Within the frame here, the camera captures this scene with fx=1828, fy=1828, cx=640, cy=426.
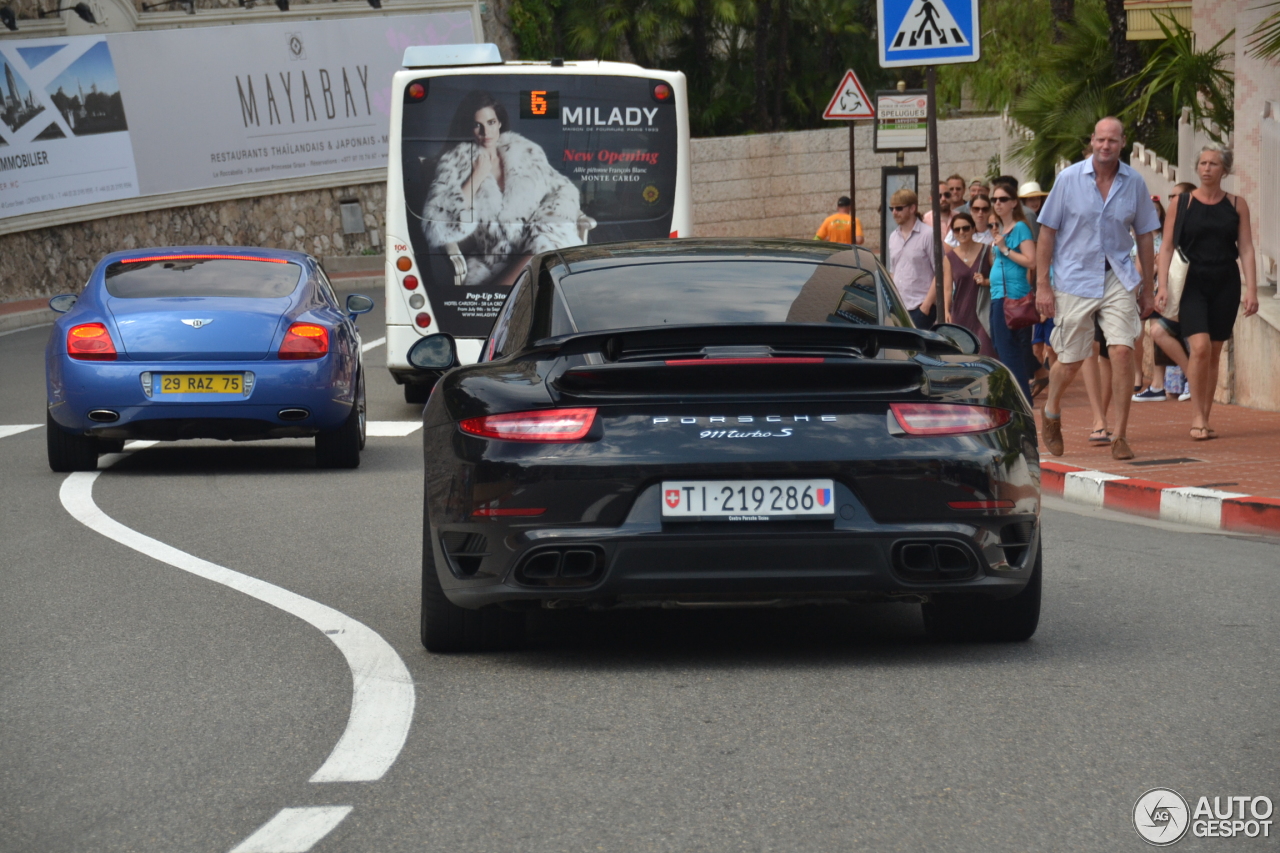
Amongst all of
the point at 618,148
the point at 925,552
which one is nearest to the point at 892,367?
the point at 925,552

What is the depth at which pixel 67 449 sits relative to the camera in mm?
11336

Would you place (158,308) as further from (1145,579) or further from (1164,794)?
(1164,794)

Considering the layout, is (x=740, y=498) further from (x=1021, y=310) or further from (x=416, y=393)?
(x=416, y=393)

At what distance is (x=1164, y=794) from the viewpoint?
4148mm

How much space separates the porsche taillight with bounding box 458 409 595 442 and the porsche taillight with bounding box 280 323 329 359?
5.92m

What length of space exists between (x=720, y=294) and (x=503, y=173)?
9.53 meters

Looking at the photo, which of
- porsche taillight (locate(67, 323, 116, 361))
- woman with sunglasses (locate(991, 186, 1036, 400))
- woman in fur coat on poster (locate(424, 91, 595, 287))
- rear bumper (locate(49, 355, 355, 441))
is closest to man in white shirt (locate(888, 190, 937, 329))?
woman with sunglasses (locate(991, 186, 1036, 400))

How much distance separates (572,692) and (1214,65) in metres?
15.5

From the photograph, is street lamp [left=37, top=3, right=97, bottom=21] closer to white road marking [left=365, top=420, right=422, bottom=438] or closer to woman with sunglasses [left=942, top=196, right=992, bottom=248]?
white road marking [left=365, top=420, right=422, bottom=438]

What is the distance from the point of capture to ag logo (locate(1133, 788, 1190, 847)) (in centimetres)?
386

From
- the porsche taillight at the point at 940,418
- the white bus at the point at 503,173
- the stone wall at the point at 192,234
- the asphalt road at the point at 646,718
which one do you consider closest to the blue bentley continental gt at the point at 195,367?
the asphalt road at the point at 646,718

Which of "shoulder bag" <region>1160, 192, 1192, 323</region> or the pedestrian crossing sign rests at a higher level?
the pedestrian crossing sign

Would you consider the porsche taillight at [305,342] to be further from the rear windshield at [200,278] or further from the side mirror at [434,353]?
the side mirror at [434,353]

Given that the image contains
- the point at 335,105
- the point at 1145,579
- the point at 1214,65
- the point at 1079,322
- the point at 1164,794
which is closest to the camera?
the point at 1164,794
